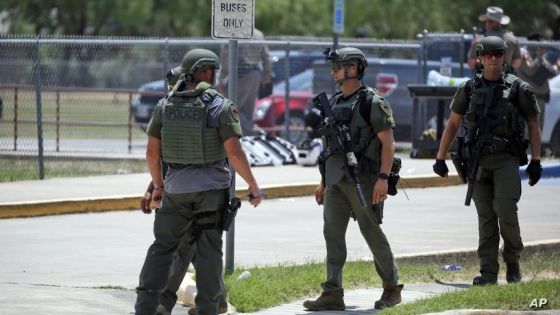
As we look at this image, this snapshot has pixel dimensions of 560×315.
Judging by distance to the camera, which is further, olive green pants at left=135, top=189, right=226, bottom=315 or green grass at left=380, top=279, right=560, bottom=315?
→ green grass at left=380, top=279, right=560, bottom=315

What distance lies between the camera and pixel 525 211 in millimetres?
14922

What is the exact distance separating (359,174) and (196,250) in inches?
55.7

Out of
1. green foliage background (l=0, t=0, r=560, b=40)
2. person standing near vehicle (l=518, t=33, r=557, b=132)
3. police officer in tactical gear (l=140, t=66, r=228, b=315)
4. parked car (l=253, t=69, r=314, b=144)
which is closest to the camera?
police officer in tactical gear (l=140, t=66, r=228, b=315)

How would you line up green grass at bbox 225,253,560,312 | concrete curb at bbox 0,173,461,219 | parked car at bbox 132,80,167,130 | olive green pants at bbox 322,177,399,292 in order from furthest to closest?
parked car at bbox 132,80,167,130 < concrete curb at bbox 0,173,461,219 < green grass at bbox 225,253,560,312 < olive green pants at bbox 322,177,399,292

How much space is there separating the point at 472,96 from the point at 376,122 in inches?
46.8

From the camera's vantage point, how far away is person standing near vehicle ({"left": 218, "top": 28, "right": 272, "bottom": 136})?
1970cm

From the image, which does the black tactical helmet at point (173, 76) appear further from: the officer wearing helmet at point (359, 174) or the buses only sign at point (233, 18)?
the officer wearing helmet at point (359, 174)

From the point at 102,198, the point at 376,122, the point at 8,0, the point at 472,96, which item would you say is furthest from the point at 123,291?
the point at 8,0

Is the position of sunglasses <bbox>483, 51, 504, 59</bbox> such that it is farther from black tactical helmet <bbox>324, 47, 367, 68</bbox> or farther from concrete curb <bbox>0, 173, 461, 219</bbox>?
concrete curb <bbox>0, 173, 461, 219</bbox>

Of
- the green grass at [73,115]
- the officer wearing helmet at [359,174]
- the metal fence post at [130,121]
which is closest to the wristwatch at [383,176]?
the officer wearing helmet at [359,174]

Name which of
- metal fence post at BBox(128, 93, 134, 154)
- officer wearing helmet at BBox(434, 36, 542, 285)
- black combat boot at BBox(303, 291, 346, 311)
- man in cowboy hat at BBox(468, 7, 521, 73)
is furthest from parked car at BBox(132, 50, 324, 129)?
black combat boot at BBox(303, 291, 346, 311)

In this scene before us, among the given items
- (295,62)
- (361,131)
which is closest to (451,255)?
(361,131)

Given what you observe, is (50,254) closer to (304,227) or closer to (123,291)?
(123,291)

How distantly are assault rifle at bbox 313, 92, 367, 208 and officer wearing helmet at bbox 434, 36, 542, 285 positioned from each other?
1127mm
